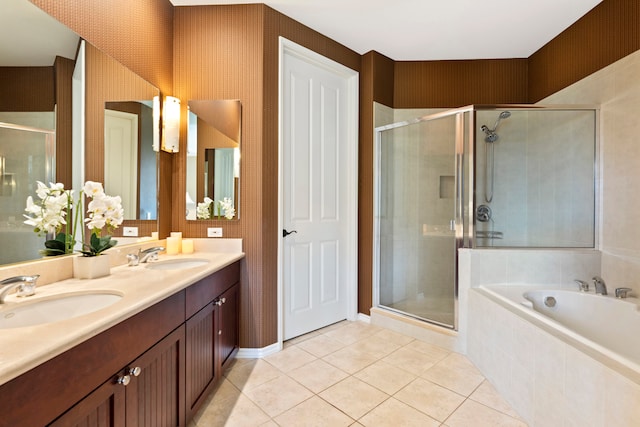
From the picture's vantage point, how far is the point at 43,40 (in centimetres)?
130

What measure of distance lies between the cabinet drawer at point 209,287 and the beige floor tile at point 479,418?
142cm

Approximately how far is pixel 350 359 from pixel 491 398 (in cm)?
90

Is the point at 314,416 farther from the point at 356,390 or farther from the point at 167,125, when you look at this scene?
the point at 167,125

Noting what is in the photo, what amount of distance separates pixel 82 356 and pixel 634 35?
327 cm

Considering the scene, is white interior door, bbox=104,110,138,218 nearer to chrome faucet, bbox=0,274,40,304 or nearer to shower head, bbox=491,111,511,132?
chrome faucet, bbox=0,274,40,304

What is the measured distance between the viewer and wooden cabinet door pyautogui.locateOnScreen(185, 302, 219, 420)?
1.47 m

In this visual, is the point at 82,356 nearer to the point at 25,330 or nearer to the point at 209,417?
the point at 25,330

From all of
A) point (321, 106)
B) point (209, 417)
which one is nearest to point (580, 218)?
point (321, 106)

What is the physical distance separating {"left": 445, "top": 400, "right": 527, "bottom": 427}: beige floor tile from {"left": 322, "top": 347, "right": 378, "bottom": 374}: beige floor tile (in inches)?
25.9

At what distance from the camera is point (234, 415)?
1604mm

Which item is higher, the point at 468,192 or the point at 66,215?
the point at 468,192

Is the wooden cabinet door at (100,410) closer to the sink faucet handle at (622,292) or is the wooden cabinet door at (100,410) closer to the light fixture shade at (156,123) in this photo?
the light fixture shade at (156,123)

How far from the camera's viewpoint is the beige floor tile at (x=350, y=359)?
2.10m

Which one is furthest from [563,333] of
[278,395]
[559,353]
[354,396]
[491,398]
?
[278,395]
